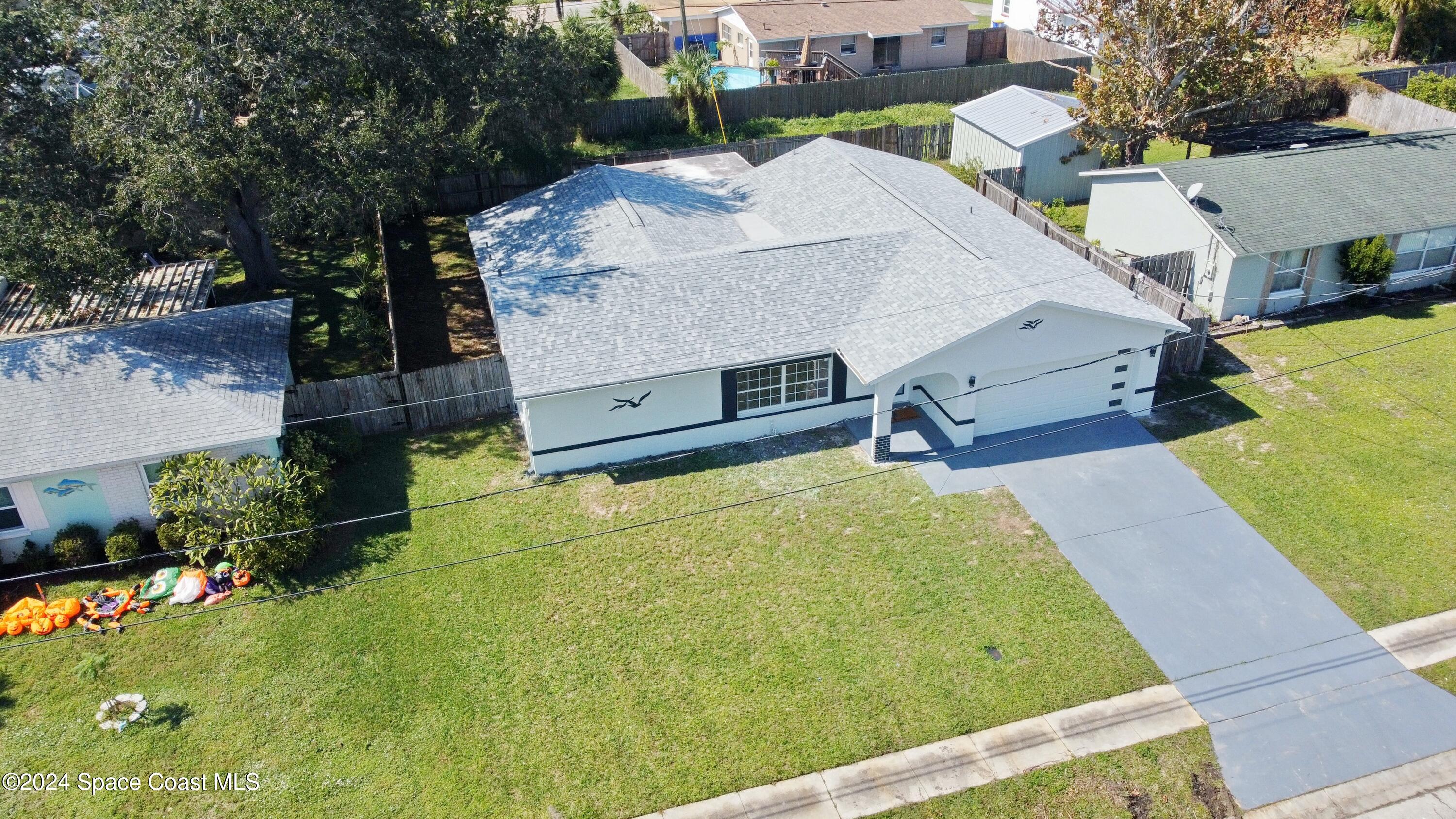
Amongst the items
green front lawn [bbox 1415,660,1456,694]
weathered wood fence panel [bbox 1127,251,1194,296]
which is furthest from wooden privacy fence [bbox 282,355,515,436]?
green front lawn [bbox 1415,660,1456,694]

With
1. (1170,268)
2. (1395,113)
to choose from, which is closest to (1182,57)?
(1170,268)

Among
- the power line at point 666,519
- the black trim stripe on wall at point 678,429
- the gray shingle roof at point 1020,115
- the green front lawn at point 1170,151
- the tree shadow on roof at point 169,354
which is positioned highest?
the gray shingle roof at point 1020,115

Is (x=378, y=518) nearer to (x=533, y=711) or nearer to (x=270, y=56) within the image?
(x=533, y=711)

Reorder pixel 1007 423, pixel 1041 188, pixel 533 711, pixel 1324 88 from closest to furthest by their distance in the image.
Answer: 1. pixel 533 711
2. pixel 1007 423
3. pixel 1041 188
4. pixel 1324 88

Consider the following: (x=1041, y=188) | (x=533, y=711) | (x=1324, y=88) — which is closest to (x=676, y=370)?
(x=533, y=711)

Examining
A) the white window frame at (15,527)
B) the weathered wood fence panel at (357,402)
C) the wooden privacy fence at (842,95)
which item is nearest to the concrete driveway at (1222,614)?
the weathered wood fence panel at (357,402)

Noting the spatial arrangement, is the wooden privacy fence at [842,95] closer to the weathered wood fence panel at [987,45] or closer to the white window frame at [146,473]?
the weathered wood fence panel at [987,45]
